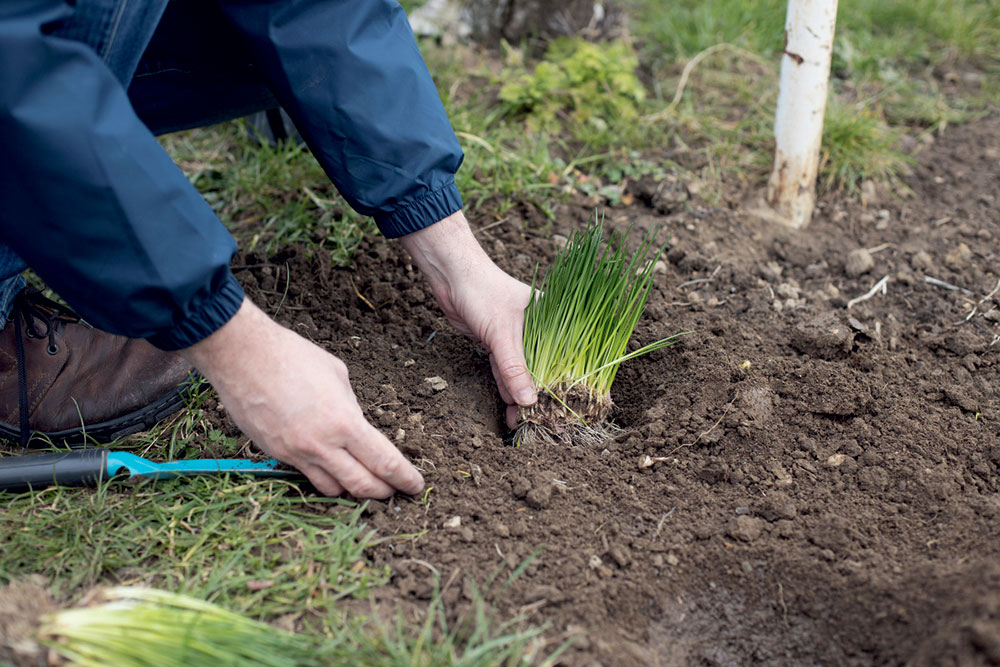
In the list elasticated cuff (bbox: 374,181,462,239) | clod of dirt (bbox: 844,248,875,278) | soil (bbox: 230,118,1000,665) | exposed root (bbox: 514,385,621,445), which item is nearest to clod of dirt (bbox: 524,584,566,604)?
soil (bbox: 230,118,1000,665)

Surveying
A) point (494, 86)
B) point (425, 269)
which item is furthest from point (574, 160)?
point (425, 269)

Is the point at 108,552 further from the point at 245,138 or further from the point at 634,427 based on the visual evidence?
the point at 245,138

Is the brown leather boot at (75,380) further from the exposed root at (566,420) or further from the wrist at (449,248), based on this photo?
the exposed root at (566,420)

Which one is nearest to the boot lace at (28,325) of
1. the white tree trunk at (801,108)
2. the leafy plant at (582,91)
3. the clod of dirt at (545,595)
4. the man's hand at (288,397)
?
the man's hand at (288,397)

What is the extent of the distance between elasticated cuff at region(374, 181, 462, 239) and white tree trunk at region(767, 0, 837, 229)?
1.24m

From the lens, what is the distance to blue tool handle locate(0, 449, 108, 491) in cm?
163

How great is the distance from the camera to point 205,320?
1372 millimetres

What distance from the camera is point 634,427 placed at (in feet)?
6.38

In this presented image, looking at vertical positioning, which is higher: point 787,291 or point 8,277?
point 8,277

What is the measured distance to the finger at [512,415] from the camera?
1914mm

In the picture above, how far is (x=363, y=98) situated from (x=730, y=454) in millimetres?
1113

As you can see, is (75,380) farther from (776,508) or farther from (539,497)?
(776,508)

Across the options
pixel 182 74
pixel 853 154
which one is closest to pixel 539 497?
pixel 182 74

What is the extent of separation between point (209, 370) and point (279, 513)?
0.31 m
